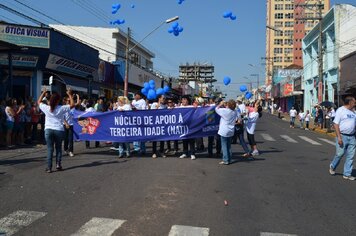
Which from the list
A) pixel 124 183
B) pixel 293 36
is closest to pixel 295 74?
pixel 293 36

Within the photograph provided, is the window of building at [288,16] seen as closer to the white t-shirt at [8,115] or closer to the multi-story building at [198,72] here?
the multi-story building at [198,72]

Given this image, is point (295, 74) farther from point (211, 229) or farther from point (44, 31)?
point (211, 229)

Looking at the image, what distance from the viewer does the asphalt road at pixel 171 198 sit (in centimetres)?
576

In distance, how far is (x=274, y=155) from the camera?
44.5 feet

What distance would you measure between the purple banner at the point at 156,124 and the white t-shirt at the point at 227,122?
4.02 feet

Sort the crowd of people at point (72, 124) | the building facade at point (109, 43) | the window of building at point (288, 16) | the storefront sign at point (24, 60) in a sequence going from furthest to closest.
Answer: the window of building at point (288, 16) < the building facade at point (109, 43) < the storefront sign at point (24, 60) < the crowd of people at point (72, 124)

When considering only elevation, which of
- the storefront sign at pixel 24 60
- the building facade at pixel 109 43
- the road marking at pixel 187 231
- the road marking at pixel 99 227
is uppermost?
the building facade at pixel 109 43

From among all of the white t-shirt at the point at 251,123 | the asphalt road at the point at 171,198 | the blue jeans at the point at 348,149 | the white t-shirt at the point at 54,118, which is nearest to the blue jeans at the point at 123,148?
the asphalt road at the point at 171,198

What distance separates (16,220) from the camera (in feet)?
19.4

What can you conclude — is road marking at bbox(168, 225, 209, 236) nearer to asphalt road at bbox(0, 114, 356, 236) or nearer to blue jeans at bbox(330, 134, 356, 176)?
asphalt road at bbox(0, 114, 356, 236)

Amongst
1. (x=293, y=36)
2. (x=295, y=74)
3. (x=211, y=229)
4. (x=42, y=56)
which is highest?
(x=293, y=36)

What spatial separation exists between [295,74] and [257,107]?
7233 cm

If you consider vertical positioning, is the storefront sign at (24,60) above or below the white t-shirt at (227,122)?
above

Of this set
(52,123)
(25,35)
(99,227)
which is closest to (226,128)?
(52,123)
